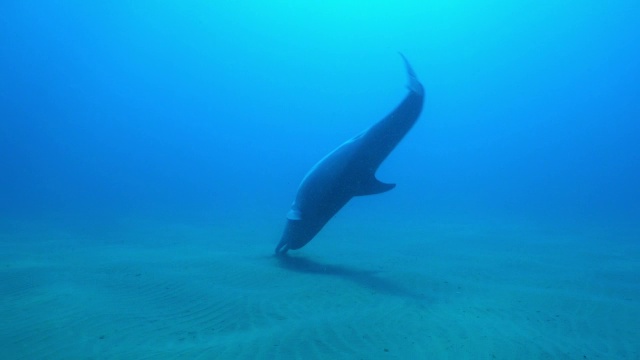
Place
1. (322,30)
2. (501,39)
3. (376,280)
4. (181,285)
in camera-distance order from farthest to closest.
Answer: (322,30) < (501,39) < (376,280) < (181,285)

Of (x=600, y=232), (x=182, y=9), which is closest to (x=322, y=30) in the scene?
(x=182, y=9)

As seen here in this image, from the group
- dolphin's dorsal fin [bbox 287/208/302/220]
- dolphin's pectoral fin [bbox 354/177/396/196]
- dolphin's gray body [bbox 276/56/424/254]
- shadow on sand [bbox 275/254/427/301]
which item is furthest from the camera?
dolphin's dorsal fin [bbox 287/208/302/220]

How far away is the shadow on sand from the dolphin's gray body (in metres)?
0.46

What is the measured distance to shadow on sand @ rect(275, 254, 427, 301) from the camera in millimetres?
6018

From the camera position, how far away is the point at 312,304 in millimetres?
5320

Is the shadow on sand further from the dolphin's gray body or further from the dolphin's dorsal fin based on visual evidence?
the dolphin's dorsal fin

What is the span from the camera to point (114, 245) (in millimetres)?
10516

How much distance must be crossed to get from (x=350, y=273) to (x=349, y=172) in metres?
1.97

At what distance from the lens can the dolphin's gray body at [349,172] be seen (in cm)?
645

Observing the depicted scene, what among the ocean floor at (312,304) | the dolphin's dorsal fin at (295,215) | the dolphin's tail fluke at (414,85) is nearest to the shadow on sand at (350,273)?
the ocean floor at (312,304)

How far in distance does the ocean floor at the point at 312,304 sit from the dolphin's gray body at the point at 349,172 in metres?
0.96

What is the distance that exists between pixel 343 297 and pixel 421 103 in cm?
350

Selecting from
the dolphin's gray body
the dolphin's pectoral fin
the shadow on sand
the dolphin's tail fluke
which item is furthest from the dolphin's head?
the dolphin's tail fluke

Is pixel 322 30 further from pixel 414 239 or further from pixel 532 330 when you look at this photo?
pixel 532 330
